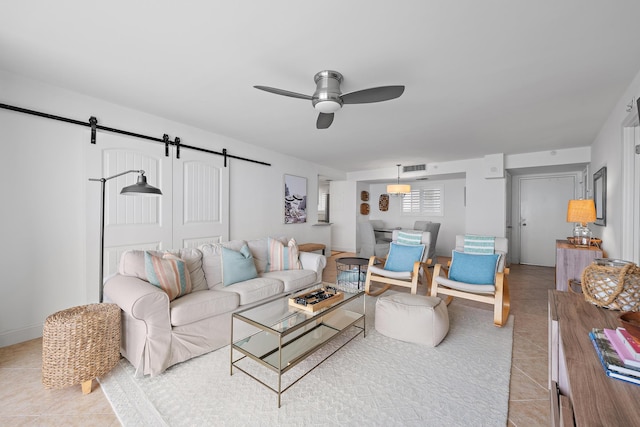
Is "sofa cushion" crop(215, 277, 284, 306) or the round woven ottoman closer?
the round woven ottoman

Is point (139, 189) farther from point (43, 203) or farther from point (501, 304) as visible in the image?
point (501, 304)

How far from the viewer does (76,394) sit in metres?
1.81

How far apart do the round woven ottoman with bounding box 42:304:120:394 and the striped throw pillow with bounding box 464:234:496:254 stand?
13.0ft

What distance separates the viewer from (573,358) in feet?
2.65

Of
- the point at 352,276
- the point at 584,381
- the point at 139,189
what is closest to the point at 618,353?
the point at 584,381

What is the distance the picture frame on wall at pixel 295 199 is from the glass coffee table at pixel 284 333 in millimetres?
3100

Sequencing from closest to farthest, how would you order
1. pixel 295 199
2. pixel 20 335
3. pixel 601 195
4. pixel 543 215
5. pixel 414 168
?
pixel 20 335, pixel 601 195, pixel 295 199, pixel 543 215, pixel 414 168

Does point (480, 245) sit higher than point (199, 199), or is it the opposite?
point (199, 199)

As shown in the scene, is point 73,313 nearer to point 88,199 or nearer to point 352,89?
point 88,199

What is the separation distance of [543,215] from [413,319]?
5.35 m

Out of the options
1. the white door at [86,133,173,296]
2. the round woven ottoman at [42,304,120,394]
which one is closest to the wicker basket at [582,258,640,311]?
the round woven ottoman at [42,304,120,394]

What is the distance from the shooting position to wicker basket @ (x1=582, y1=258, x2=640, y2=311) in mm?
1077

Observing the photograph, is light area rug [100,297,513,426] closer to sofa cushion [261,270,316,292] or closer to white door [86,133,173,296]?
sofa cushion [261,270,316,292]

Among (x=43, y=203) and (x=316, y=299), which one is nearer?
(x=316, y=299)
